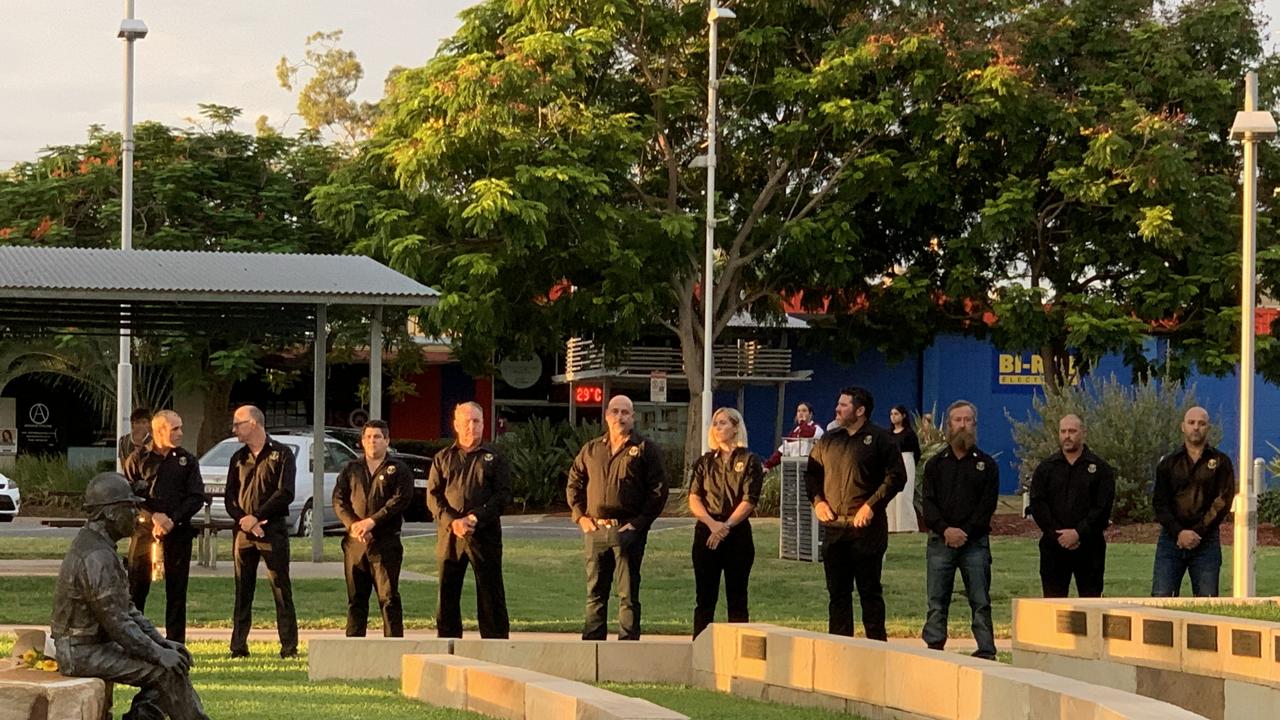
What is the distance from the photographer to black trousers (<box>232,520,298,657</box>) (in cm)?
1406

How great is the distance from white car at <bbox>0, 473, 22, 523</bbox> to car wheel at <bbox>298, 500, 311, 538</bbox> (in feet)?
26.7

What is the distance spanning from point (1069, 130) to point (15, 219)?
815 inches

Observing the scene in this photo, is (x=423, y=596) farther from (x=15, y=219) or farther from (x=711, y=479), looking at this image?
(x=15, y=219)

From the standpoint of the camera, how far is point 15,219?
40.0 m

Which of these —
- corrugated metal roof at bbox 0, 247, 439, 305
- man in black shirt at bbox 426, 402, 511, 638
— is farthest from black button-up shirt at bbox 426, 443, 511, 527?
corrugated metal roof at bbox 0, 247, 439, 305

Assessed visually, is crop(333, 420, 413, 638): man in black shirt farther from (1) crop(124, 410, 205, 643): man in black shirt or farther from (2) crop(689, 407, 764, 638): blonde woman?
(2) crop(689, 407, 764, 638): blonde woman

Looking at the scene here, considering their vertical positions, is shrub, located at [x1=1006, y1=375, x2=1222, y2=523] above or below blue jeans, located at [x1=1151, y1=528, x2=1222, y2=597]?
above

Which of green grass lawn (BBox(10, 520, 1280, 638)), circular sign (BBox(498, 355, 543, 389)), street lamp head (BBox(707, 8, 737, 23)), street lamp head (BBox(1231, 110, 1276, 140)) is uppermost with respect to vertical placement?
street lamp head (BBox(707, 8, 737, 23))

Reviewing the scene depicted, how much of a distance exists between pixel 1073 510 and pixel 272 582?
5.71m

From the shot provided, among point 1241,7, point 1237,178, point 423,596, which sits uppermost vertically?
point 1241,7

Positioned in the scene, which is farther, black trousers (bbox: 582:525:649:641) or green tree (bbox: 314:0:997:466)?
green tree (bbox: 314:0:997:466)

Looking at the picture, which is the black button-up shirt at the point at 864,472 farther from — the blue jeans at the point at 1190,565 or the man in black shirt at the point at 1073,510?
the blue jeans at the point at 1190,565

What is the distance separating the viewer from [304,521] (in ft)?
89.6

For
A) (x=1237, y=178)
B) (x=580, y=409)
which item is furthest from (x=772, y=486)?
(x=580, y=409)
